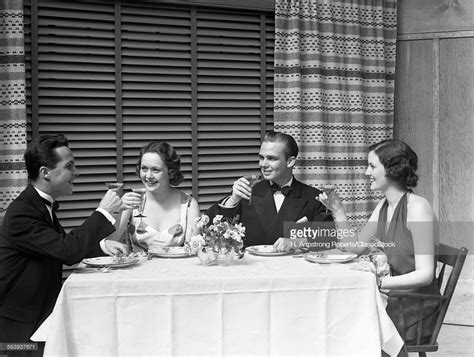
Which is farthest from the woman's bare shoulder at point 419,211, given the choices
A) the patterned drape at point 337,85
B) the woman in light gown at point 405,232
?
the patterned drape at point 337,85

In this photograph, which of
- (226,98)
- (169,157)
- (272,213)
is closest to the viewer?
(169,157)

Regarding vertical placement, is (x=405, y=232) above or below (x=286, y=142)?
below

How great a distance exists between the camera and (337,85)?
5.07 m

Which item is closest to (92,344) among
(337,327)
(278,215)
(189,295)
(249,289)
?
(189,295)

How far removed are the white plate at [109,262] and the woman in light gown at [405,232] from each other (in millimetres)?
990

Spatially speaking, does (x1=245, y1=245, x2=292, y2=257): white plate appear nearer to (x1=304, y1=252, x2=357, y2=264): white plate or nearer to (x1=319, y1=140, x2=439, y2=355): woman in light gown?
(x1=304, y1=252, x2=357, y2=264): white plate

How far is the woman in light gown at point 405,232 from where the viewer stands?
2.95 metres

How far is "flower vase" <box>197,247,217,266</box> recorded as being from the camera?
9.62ft

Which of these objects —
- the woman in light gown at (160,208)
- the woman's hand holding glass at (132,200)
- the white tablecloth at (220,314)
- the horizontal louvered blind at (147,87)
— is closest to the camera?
the white tablecloth at (220,314)

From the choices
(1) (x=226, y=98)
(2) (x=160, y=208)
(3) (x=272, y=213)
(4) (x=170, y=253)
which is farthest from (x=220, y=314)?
(1) (x=226, y=98)

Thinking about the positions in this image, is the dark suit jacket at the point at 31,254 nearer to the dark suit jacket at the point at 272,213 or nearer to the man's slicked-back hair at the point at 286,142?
the dark suit jacket at the point at 272,213

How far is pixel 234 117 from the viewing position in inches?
198

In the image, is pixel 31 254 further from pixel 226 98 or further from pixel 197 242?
pixel 226 98

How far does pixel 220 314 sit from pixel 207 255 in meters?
0.31
